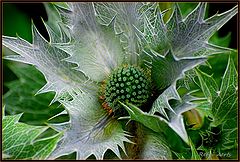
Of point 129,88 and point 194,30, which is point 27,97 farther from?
point 194,30

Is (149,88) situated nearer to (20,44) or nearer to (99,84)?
(99,84)

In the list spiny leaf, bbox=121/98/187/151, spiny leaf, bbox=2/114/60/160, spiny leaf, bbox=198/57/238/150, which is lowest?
spiny leaf, bbox=198/57/238/150

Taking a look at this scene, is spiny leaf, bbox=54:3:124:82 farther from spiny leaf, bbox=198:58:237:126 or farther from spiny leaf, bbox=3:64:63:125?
spiny leaf, bbox=3:64:63:125

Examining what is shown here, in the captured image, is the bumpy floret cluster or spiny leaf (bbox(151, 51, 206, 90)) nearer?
spiny leaf (bbox(151, 51, 206, 90))

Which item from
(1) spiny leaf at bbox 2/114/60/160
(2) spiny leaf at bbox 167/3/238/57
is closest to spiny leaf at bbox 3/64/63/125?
(1) spiny leaf at bbox 2/114/60/160

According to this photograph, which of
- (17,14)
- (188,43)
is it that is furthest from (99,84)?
(17,14)

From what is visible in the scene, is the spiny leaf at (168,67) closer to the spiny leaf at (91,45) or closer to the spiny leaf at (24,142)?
the spiny leaf at (91,45)

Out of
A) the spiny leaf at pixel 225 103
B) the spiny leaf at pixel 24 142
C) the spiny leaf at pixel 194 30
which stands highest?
the spiny leaf at pixel 194 30

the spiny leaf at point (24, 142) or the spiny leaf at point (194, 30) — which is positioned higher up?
the spiny leaf at point (194, 30)

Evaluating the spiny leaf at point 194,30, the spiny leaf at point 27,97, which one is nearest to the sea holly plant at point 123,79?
the spiny leaf at point 194,30
